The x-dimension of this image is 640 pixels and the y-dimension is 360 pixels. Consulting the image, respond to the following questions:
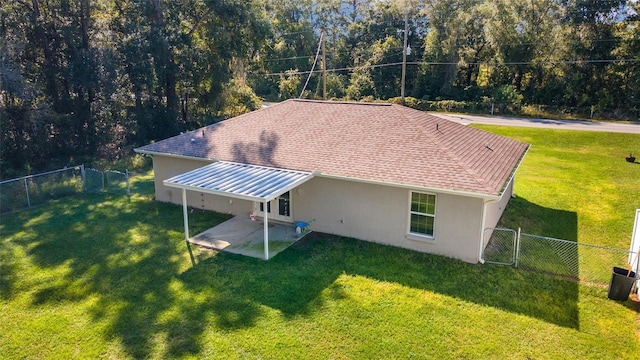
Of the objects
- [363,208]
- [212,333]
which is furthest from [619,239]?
[212,333]

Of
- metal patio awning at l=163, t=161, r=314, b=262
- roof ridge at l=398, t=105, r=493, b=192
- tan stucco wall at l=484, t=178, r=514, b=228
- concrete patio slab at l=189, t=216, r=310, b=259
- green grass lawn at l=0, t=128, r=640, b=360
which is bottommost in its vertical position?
green grass lawn at l=0, t=128, r=640, b=360

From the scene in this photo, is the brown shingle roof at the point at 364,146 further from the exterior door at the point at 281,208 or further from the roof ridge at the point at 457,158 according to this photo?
the exterior door at the point at 281,208

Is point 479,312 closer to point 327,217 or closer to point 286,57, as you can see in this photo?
point 327,217

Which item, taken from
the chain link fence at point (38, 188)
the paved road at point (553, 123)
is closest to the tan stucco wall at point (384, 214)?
the chain link fence at point (38, 188)

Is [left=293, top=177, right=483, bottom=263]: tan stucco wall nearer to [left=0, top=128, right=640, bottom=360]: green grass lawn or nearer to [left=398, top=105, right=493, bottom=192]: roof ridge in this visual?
[left=0, top=128, right=640, bottom=360]: green grass lawn

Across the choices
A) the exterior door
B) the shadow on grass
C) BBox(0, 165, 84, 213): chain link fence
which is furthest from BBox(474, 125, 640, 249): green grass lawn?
BBox(0, 165, 84, 213): chain link fence

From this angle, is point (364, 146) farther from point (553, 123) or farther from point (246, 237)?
point (553, 123)
